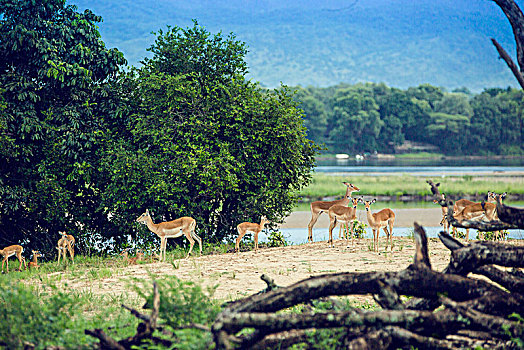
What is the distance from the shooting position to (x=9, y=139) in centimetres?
1508

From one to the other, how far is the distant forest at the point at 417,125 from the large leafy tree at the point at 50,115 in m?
112

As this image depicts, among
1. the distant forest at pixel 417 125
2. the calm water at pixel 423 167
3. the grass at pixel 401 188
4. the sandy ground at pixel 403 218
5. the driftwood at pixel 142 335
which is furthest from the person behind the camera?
the distant forest at pixel 417 125

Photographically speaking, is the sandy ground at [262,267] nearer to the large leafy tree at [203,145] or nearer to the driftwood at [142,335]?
the large leafy tree at [203,145]

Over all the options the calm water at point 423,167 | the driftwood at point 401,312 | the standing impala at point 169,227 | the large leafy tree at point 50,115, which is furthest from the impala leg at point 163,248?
the calm water at point 423,167

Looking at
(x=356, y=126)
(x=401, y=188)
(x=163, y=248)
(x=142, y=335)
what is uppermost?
(x=356, y=126)

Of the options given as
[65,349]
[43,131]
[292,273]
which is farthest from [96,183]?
[65,349]

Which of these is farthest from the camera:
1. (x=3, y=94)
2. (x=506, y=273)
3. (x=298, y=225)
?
(x=298, y=225)

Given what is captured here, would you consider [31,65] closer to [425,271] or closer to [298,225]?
[425,271]

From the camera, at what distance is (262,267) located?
13.6 meters

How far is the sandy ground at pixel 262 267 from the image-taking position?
11609 mm

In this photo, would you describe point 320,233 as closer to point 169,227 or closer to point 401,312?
point 169,227

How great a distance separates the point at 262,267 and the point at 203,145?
4842 mm

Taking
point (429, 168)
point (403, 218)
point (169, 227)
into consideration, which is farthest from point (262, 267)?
point (429, 168)

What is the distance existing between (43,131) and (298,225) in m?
17.4
